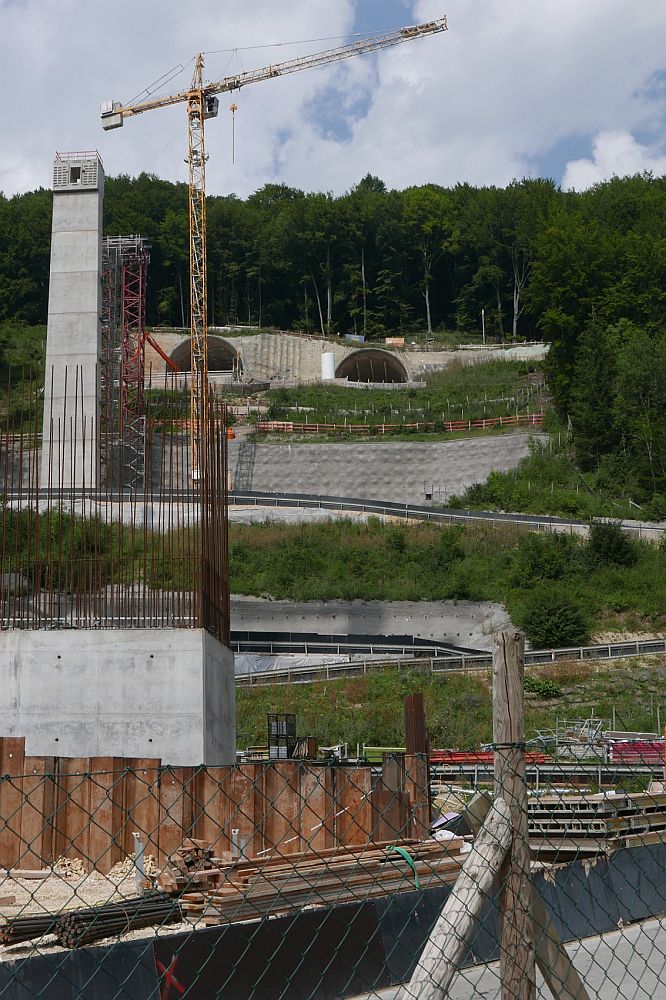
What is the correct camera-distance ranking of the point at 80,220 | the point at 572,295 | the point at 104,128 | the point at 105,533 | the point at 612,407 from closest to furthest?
the point at 105,533, the point at 80,220, the point at 612,407, the point at 572,295, the point at 104,128

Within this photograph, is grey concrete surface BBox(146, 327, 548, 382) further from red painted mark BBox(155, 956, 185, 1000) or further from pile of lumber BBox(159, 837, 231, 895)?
red painted mark BBox(155, 956, 185, 1000)

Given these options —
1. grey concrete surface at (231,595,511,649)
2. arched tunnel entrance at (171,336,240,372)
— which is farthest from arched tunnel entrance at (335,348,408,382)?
grey concrete surface at (231,595,511,649)

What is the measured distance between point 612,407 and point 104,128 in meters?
38.4

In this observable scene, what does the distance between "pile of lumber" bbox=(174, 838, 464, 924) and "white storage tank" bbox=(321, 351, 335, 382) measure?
70014 mm

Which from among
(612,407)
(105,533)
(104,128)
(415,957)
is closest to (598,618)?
(612,407)

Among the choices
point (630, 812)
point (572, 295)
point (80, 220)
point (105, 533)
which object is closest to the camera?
point (630, 812)

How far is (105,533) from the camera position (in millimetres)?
19312

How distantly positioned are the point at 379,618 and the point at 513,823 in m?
38.1

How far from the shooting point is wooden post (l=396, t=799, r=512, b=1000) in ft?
13.6

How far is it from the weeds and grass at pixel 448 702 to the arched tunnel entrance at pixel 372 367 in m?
47.9

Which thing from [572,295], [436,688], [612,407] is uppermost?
[572,295]

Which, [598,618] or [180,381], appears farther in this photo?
[180,381]

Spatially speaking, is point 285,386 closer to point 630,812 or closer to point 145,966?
point 630,812

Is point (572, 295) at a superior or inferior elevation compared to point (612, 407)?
superior
